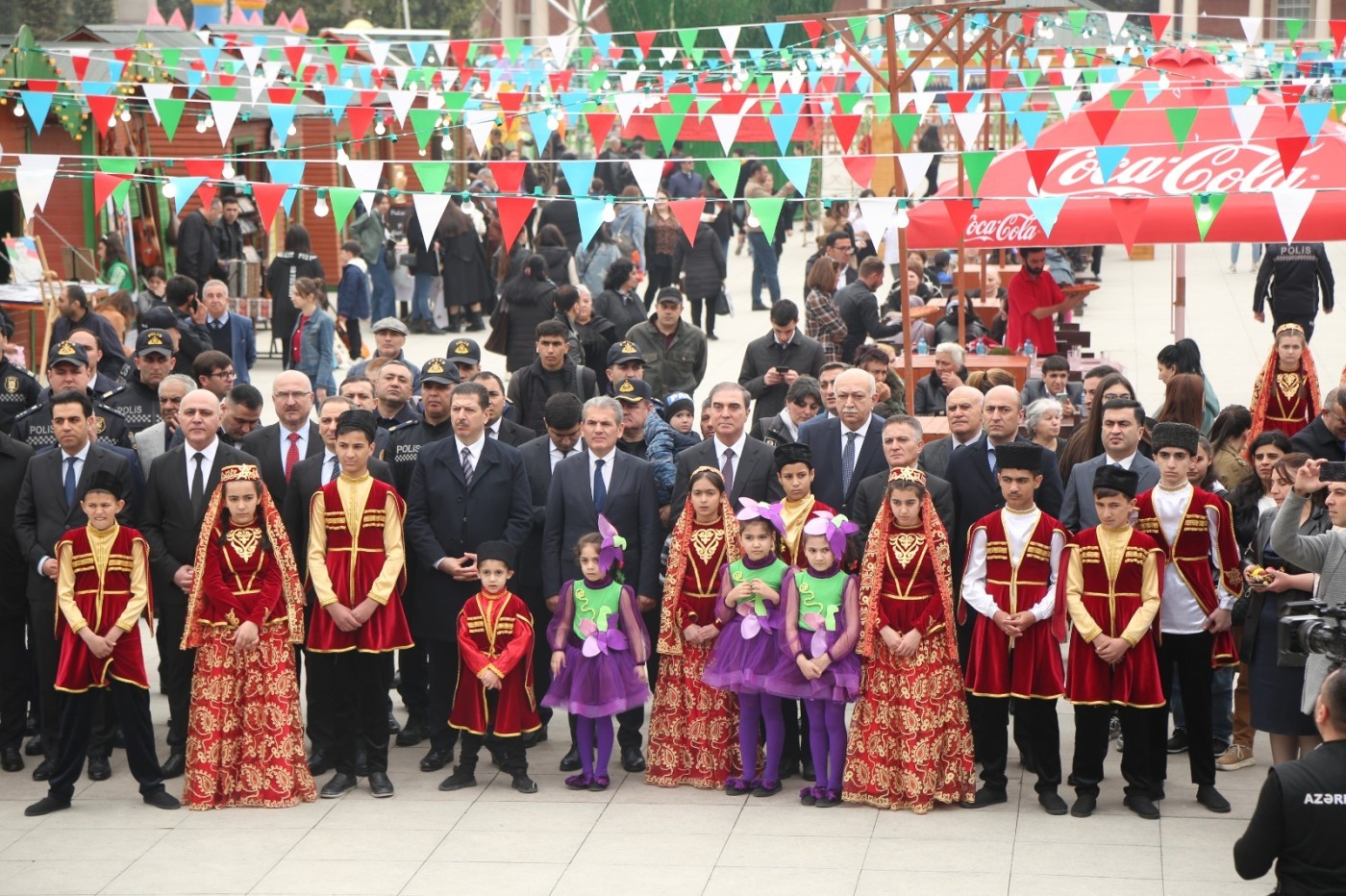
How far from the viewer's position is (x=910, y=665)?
7805 mm

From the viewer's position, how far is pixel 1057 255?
19719 millimetres

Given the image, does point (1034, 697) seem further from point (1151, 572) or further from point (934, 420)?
point (934, 420)

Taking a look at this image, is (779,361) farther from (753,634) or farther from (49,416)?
(49,416)

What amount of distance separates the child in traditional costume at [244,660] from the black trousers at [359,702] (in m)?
0.24

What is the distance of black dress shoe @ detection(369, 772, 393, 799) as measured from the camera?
26.9ft

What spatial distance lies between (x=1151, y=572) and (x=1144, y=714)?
641 mm

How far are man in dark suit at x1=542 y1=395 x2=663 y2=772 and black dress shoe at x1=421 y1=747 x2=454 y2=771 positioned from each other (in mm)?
611

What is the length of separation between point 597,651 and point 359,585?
1172mm

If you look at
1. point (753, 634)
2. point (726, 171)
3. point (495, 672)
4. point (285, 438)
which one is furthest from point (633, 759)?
point (726, 171)

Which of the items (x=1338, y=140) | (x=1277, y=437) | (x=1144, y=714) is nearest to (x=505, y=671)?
(x=1144, y=714)

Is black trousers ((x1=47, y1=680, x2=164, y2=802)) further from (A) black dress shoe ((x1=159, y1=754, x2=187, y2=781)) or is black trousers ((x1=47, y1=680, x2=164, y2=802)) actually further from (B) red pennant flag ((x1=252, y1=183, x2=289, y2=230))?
(B) red pennant flag ((x1=252, y1=183, x2=289, y2=230))

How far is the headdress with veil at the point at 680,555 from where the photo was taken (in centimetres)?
823

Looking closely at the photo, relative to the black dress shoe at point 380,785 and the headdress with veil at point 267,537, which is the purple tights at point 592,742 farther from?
the headdress with veil at point 267,537

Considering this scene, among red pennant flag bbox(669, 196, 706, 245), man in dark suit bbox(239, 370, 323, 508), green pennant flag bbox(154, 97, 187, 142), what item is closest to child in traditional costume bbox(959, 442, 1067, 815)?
red pennant flag bbox(669, 196, 706, 245)
